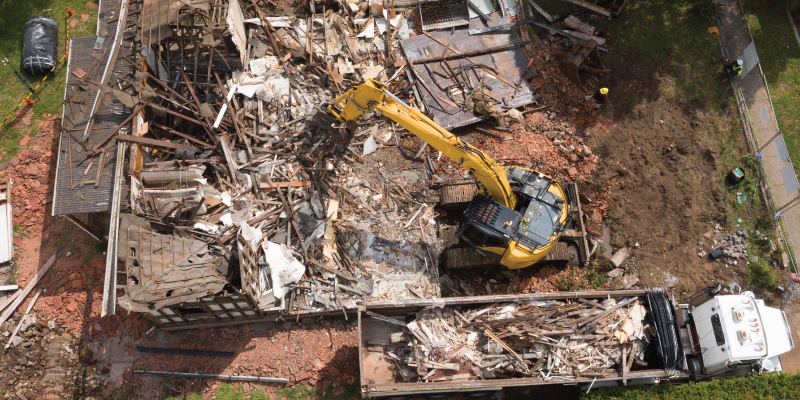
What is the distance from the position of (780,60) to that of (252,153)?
18.4 meters

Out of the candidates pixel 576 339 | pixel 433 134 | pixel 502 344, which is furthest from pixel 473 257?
pixel 433 134

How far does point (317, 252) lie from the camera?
13.1 meters

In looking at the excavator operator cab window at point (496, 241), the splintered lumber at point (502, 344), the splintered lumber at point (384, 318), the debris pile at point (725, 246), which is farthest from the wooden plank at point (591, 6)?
the splintered lumber at point (384, 318)

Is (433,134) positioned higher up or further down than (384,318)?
higher up

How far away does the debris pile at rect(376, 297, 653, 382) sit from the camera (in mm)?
11258

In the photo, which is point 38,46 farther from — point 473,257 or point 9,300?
point 473,257

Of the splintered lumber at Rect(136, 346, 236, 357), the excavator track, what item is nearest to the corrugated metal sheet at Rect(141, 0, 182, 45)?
the splintered lumber at Rect(136, 346, 236, 357)

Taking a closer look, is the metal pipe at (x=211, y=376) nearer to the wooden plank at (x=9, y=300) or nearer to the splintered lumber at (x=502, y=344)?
the wooden plank at (x=9, y=300)

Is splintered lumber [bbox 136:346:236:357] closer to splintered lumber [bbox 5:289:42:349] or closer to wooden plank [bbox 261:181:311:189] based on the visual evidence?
splintered lumber [bbox 5:289:42:349]

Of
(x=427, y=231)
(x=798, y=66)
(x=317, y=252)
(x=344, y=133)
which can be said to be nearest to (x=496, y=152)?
(x=427, y=231)

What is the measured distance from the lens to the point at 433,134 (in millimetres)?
11172

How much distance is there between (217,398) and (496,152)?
10.8 meters

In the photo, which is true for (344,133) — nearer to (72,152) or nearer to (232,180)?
(232,180)

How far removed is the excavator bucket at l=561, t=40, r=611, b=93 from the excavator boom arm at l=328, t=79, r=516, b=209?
6.07 meters
